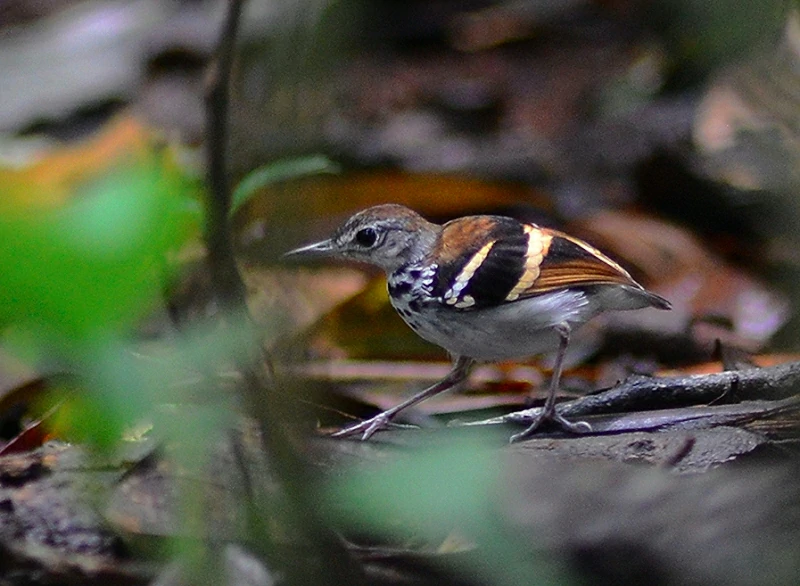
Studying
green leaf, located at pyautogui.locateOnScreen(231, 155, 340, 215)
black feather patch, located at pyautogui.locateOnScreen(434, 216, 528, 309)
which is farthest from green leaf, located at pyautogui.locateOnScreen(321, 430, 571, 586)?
black feather patch, located at pyautogui.locateOnScreen(434, 216, 528, 309)

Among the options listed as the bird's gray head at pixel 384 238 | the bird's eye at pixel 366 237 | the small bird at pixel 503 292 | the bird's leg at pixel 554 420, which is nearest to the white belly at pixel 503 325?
the small bird at pixel 503 292

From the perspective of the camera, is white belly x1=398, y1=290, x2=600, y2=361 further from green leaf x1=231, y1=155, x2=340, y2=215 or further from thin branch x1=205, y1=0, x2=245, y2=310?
thin branch x1=205, y1=0, x2=245, y2=310

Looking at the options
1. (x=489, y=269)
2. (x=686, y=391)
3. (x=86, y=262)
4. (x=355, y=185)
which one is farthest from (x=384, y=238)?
(x=86, y=262)

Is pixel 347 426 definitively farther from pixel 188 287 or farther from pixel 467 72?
pixel 467 72

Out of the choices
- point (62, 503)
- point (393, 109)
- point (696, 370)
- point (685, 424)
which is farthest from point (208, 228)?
point (393, 109)

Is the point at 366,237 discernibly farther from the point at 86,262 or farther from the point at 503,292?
the point at 86,262
